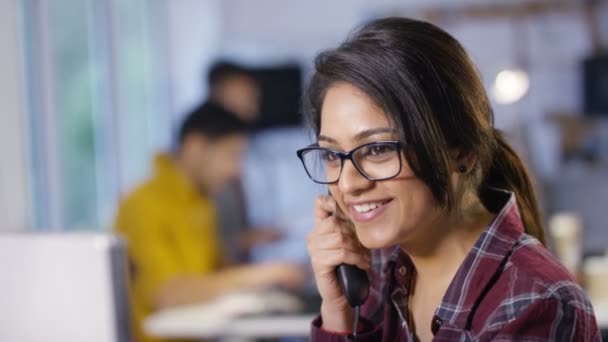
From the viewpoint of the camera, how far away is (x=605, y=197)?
181 inches

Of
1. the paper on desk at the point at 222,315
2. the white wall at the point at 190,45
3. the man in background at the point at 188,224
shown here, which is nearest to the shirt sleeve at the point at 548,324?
the paper on desk at the point at 222,315

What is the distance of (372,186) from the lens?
112 centimetres

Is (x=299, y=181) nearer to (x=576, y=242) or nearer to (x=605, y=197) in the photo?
(x=605, y=197)

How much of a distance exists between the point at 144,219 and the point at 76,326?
7.21 feet

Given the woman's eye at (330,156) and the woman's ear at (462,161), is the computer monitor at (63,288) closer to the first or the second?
the woman's eye at (330,156)

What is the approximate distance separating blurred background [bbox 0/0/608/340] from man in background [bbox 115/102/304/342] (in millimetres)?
415

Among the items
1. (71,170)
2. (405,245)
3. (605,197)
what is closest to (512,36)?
(605,197)

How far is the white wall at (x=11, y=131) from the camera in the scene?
2.62 m

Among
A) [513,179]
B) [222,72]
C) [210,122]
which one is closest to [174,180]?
[210,122]

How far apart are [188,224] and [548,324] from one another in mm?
2418

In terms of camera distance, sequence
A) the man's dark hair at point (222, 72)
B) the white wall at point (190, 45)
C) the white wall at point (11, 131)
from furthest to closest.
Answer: the white wall at point (190, 45) → the man's dark hair at point (222, 72) → the white wall at point (11, 131)

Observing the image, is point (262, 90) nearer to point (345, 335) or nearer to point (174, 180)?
point (174, 180)

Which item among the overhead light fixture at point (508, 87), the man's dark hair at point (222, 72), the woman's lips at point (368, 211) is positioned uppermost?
the man's dark hair at point (222, 72)

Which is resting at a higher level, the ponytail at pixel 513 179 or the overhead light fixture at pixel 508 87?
the overhead light fixture at pixel 508 87
